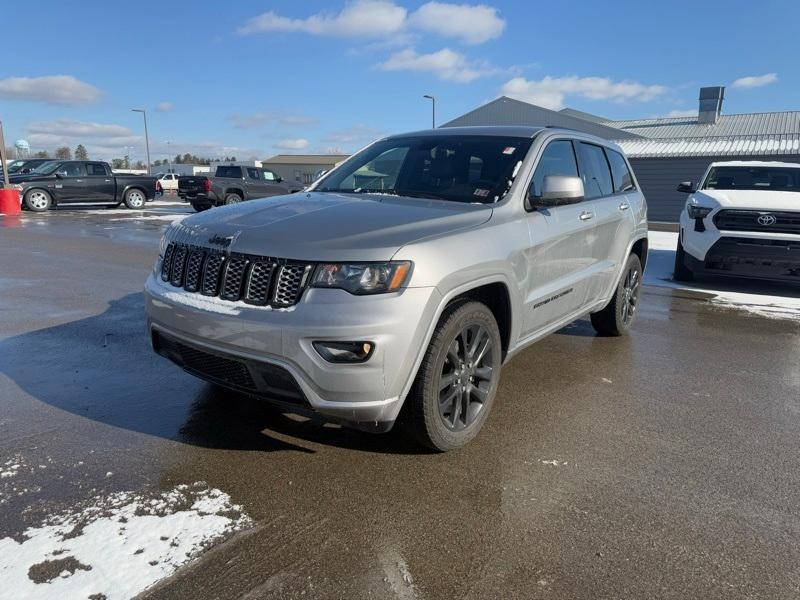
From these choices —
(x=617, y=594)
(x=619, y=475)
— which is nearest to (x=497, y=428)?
(x=619, y=475)

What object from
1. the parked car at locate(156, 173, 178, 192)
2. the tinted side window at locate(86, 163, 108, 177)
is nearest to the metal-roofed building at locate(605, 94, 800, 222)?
the tinted side window at locate(86, 163, 108, 177)

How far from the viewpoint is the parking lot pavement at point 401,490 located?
2.34m

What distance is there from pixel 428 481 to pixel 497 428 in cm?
83

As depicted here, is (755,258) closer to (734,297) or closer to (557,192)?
(734,297)

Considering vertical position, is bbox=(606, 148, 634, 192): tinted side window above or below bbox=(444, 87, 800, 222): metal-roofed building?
below

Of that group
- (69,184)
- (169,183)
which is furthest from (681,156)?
(169,183)

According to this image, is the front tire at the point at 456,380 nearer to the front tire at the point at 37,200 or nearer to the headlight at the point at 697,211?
the headlight at the point at 697,211

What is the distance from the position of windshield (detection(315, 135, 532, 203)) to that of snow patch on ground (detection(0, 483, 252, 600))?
2.32 metres

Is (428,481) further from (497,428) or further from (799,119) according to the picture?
(799,119)

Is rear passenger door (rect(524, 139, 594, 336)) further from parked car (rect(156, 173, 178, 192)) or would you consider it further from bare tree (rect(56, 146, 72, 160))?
bare tree (rect(56, 146, 72, 160))

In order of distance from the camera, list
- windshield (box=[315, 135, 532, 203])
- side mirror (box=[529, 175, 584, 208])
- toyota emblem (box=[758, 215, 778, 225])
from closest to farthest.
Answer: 1. side mirror (box=[529, 175, 584, 208])
2. windshield (box=[315, 135, 532, 203])
3. toyota emblem (box=[758, 215, 778, 225])

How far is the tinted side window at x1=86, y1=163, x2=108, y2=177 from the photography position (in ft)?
70.3

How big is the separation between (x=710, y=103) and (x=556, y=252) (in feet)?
122

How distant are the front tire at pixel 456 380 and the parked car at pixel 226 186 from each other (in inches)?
716
